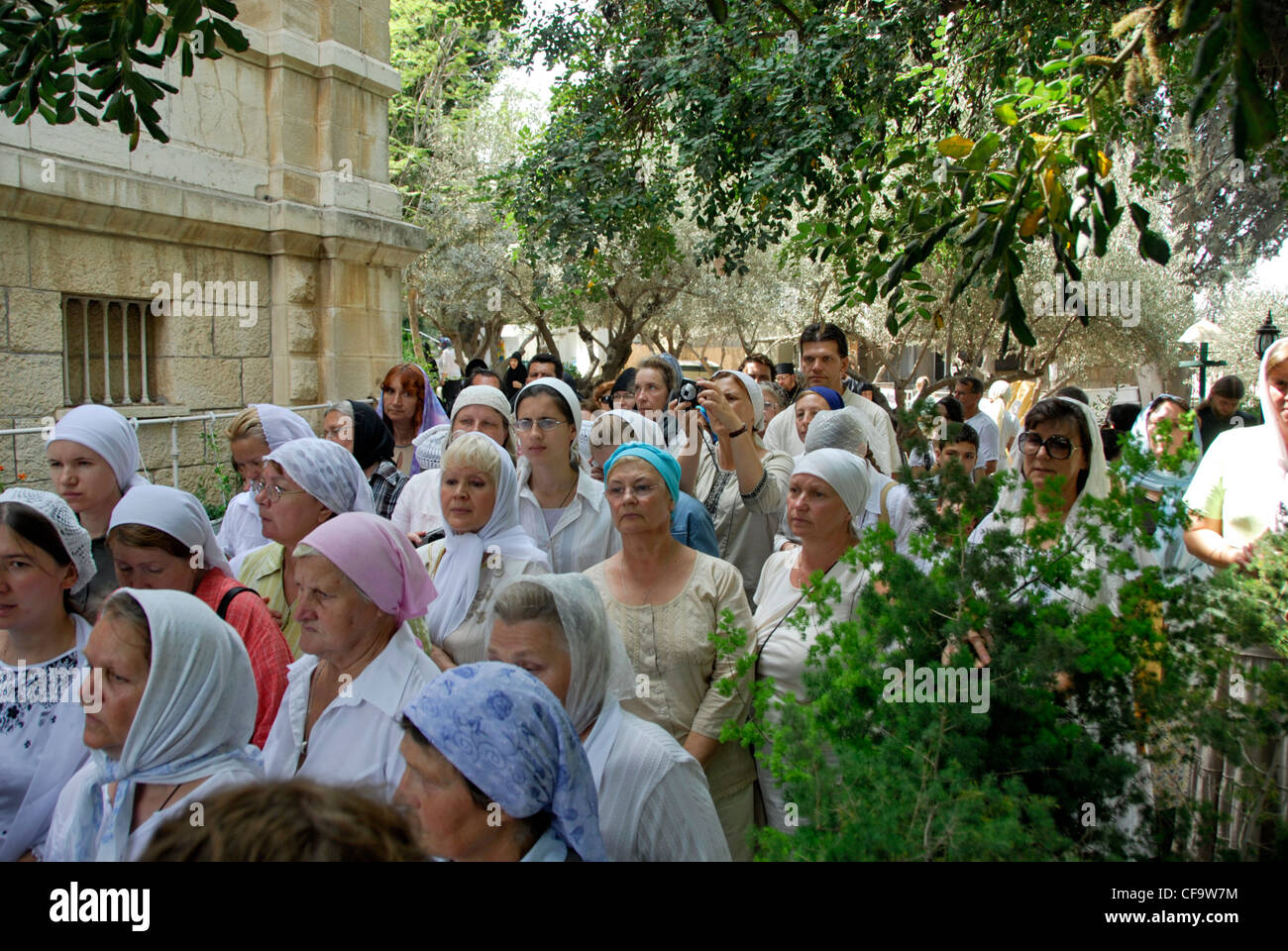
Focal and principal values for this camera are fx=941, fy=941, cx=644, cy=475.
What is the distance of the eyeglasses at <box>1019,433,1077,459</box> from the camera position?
3508 millimetres

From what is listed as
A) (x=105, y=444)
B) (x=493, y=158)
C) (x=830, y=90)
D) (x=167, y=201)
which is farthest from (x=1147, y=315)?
(x=105, y=444)

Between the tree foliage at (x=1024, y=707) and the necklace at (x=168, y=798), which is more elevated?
the tree foliage at (x=1024, y=707)

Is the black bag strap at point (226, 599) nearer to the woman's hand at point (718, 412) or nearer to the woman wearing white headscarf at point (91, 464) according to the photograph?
the woman wearing white headscarf at point (91, 464)

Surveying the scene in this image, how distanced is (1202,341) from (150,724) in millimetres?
18591

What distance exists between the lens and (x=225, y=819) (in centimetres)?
151

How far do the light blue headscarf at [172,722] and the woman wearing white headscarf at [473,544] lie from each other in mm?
1126

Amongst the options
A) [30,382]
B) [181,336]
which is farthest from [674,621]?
[181,336]

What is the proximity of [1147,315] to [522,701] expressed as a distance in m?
26.3

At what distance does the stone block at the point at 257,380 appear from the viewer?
8.68 metres

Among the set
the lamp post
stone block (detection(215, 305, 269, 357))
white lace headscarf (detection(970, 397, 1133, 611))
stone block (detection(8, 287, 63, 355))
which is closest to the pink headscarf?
white lace headscarf (detection(970, 397, 1133, 611))

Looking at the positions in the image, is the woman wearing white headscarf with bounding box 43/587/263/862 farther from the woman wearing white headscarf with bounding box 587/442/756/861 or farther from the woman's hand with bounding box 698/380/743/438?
the woman's hand with bounding box 698/380/743/438

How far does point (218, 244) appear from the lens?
27.1 ft

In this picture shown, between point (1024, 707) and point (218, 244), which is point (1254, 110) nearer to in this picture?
point (1024, 707)

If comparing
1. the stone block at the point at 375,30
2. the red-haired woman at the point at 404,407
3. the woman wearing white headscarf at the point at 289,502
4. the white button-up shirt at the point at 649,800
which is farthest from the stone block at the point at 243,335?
the white button-up shirt at the point at 649,800
